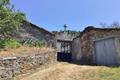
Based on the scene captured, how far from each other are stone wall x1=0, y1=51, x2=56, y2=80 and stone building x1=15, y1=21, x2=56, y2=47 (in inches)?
201

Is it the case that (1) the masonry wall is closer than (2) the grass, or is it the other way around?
(2) the grass

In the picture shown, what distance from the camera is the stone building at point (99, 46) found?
19594 mm

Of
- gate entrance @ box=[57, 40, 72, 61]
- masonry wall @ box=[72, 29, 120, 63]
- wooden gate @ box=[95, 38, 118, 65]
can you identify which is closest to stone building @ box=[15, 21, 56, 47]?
masonry wall @ box=[72, 29, 120, 63]

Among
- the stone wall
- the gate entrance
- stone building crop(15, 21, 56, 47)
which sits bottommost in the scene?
the stone wall

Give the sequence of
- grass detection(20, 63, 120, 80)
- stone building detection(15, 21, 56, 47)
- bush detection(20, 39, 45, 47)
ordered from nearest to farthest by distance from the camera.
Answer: grass detection(20, 63, 120, 80)
bush detection(20, 39, 45, 47)
stone building detection(15, 21, 56, 47)

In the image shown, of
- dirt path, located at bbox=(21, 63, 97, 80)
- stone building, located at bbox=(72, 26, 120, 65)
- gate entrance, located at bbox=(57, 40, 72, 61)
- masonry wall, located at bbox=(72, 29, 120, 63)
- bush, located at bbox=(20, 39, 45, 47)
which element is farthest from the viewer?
gate entrance, located at bbox=(57, 40, 72, 61)

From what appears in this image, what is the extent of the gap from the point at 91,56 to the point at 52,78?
27.7ft

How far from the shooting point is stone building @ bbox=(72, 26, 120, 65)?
19.6 m

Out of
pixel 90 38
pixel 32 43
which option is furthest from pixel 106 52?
pixel 32 43

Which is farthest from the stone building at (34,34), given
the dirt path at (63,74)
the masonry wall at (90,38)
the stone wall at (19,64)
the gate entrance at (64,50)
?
the dirt path at (63,74)

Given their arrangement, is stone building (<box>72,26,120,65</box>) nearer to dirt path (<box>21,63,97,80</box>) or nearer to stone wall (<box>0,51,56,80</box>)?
dirt path (<box>21,63,97,80</box>)

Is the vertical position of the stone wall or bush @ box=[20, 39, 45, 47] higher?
bush @ box=[20, 39, 45, 47]

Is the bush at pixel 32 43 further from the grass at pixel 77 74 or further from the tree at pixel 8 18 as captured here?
the grass at pixel 77 74

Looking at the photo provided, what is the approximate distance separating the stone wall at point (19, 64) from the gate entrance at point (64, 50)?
30.3 ft
